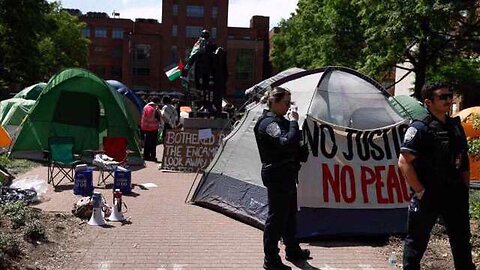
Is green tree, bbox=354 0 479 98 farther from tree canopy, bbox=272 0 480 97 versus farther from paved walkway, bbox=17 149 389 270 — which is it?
paved walkway, bbox=17 149 389 270

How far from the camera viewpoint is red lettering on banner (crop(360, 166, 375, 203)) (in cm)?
755

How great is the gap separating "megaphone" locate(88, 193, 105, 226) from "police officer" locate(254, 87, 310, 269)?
287 centimetres

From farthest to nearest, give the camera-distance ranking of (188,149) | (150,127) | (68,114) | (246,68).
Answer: (246,68) < (150,127) < (68,114) < (188,149)

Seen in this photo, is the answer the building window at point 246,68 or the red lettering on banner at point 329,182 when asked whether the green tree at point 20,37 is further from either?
the building window at point 246,68

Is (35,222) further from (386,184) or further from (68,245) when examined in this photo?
(386,184)

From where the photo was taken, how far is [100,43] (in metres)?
86.2

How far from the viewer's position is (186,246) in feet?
22.4

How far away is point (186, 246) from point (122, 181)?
13.0ft

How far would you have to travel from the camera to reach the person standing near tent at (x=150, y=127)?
16094 millimetres

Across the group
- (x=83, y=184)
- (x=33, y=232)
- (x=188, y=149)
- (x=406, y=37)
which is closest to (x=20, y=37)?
(x=188, y=149)

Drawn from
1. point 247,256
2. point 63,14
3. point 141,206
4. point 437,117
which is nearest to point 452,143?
point 437,117

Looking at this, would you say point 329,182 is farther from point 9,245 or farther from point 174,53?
point 174,53

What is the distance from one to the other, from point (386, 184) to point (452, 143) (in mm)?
2986

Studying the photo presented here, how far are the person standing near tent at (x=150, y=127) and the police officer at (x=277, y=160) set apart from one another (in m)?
10.6
